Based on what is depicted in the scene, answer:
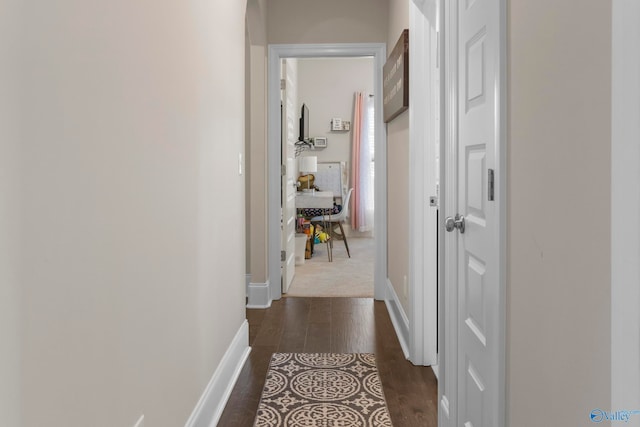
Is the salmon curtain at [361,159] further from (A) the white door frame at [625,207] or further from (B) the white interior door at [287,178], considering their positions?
(A) the white door frame at [625,207]

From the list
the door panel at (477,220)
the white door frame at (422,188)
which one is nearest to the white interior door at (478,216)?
the door panel at (477,220)

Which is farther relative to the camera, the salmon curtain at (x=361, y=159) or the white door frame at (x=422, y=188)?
the salmon curtain at (x=361, y=159)

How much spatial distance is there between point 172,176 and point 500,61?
1.04 metres

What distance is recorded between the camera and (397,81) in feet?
10.5

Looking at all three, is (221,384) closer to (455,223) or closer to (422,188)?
(455,223)

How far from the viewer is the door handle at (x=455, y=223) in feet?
5.83

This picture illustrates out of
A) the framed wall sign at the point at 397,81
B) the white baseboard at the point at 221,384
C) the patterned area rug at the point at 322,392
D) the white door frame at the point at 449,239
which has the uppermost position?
the framed wall sign at the point at 397,81

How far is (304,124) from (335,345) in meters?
5.11

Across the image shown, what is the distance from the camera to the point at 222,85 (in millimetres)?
2441

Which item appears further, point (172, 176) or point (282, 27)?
point (282, 27)

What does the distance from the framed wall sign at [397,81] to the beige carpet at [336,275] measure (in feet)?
5.36

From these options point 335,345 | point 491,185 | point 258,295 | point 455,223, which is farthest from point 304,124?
point 491,185

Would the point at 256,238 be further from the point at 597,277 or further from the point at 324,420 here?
the point at 597,277

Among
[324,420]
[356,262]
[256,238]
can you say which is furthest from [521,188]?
[356,262]
